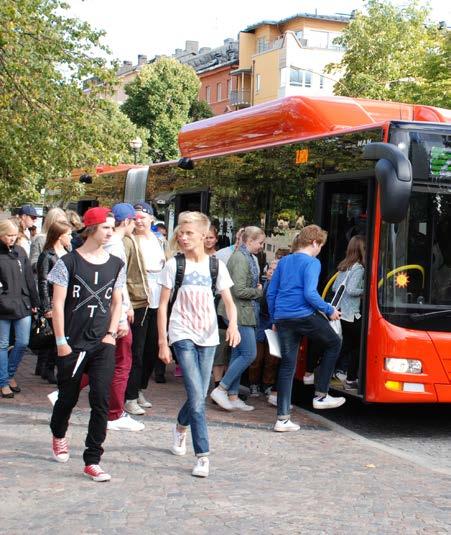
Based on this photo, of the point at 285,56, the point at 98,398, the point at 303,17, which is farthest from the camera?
the point at 303,17

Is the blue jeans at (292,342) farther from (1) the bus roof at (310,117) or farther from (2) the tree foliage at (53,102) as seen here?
(2) the tree foliage at (53,102)

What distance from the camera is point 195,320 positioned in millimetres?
7004

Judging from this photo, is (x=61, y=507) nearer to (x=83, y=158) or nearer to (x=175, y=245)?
(x=175, y=245)

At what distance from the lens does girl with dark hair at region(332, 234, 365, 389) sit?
Answer: 9.11m

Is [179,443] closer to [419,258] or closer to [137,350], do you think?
[137,350]

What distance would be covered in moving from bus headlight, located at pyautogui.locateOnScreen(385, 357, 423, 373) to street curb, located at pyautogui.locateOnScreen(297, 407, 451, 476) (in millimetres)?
665

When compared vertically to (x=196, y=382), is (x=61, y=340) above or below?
above

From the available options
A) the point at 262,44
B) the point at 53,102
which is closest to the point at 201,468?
the point at 53,102

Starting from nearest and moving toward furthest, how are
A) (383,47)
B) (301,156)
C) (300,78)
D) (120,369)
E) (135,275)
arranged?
1. (120,369)
2. (135,275)
3. (301,156)
4. (383,47)
5. (300,78)

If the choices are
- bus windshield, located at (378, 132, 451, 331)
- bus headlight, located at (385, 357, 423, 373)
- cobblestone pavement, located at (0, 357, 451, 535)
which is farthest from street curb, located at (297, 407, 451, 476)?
bus windshield, located at (378, 132, 451, 331)

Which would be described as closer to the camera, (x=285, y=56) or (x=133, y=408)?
(x=133, y=408)

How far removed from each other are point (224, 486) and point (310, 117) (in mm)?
5824

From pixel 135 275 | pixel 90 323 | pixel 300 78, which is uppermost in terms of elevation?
pixel 300 78

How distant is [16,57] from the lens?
1788 cm
